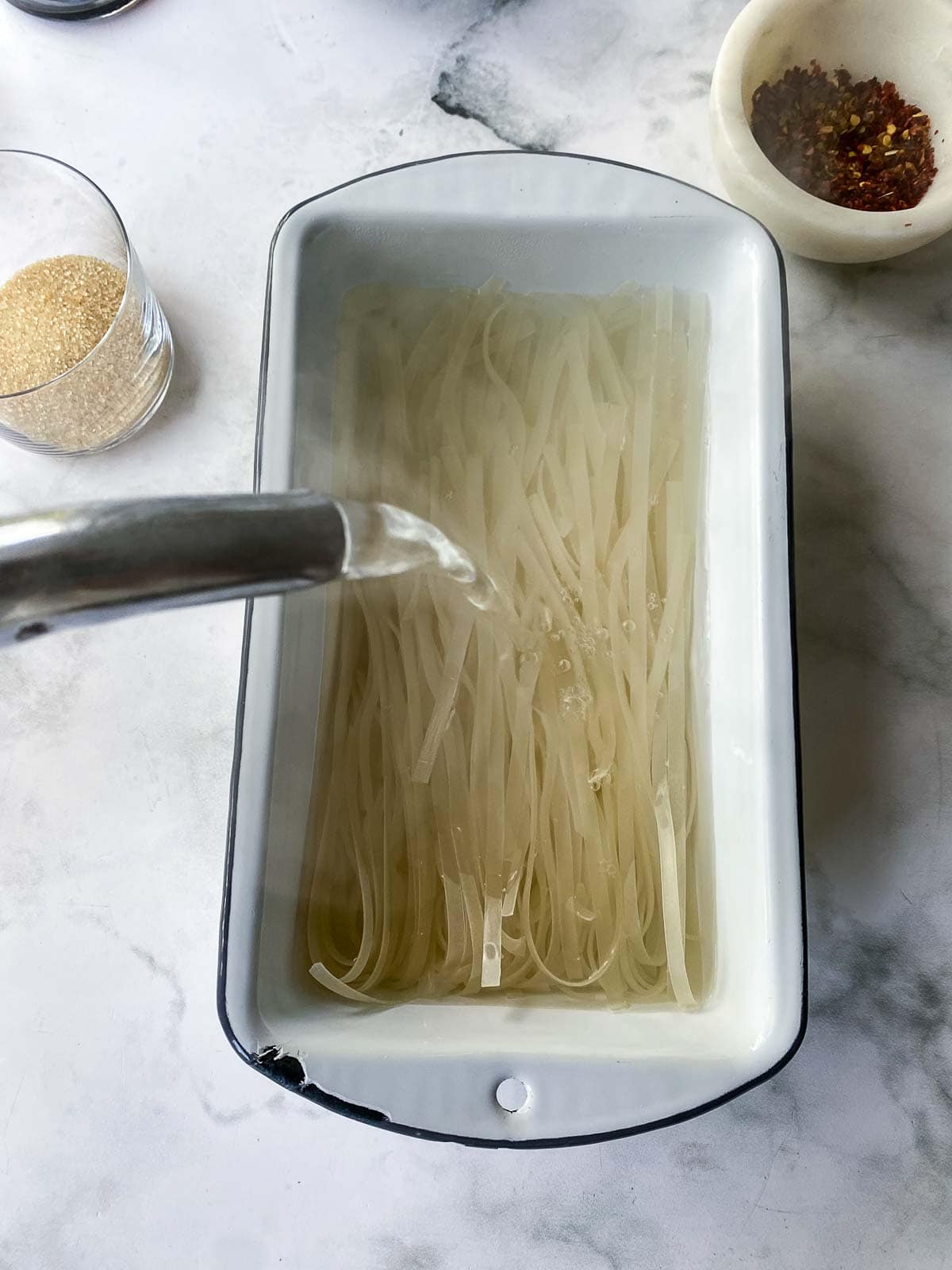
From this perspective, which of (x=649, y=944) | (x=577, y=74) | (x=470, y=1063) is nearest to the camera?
(x=470, y=1063)

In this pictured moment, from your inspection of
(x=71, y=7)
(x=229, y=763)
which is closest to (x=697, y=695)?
(x=229, y=763)

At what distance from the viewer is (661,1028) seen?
60 cm

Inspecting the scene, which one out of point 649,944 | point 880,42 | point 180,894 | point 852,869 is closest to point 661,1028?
point 649,944

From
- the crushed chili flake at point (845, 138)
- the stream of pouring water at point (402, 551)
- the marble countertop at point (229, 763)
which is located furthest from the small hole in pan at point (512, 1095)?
the crushed chili flake at point (845, 138)

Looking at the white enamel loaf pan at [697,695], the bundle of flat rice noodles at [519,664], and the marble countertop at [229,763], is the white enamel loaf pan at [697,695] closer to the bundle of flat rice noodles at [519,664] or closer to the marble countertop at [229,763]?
the bundle of flat rice noodles at [519,664]

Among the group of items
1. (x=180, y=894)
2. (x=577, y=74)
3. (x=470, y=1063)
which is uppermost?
(x=577, y=74)

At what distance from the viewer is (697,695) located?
2.25ft

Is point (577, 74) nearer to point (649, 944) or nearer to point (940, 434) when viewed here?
point (940, 434)

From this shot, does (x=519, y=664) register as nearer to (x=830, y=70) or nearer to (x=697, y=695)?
(x=697, y=695)

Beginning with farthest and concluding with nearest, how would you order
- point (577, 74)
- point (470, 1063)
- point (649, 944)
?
point (577, 74) → point (649, 944) → point (470, 1063)

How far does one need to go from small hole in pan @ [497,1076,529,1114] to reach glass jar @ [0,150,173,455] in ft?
1.68

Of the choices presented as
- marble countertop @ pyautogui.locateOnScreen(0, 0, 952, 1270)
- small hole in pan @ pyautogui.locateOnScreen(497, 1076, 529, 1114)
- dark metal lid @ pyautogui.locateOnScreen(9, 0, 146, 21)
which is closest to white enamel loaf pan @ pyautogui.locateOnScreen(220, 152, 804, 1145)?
small hole in pan @ pyautogui.locateOnScreen(497, 1076, 529, 1114)

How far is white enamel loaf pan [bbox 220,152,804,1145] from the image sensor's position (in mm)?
551

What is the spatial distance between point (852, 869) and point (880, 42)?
23.3 inches
